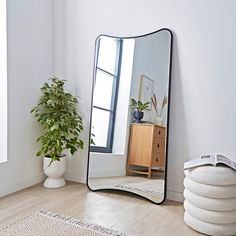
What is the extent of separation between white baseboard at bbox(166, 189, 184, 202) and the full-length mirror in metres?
0.15

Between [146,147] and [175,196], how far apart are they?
501 mm

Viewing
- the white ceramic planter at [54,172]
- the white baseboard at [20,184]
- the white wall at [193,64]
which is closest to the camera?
the white wall at [193,64]

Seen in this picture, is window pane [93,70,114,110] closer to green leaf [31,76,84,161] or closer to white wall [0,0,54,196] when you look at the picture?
green leaf [31,76,84,161]

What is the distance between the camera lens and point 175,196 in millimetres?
2354

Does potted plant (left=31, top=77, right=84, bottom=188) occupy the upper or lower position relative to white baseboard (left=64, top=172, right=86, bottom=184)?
upper

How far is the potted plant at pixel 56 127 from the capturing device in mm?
2553

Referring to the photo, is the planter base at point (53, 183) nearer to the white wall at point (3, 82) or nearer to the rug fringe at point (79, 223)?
the white wall at point (3, 82)

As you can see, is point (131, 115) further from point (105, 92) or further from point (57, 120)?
point (57, 120)

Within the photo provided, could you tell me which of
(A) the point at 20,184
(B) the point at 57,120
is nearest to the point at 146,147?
(B) the point at 57,120

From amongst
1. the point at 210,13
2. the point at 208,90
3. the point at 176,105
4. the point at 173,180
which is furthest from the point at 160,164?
the point at 210,13

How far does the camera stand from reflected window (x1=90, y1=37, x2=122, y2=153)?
250 cm

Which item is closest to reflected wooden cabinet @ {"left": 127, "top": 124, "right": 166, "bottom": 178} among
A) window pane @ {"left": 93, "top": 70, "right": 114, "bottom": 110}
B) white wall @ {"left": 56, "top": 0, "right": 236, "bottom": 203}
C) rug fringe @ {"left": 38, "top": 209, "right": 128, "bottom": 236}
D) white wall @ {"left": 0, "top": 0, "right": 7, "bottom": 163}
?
white wall @ {"left": 56, "top": 0, "right": 236, "bottom": 203}

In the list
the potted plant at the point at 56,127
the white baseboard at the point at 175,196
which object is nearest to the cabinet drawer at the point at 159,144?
the white baseboard at the point at 175,196

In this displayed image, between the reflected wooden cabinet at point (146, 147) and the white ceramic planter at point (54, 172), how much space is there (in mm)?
709
